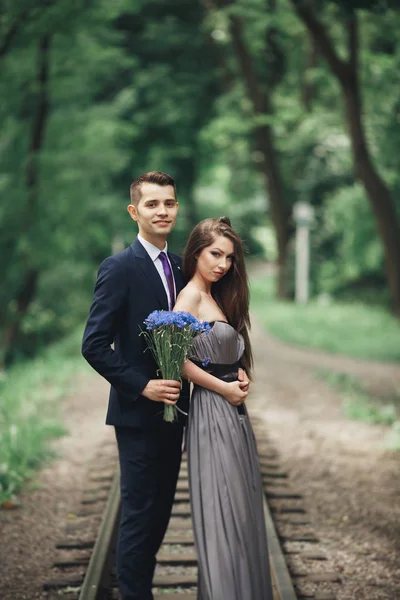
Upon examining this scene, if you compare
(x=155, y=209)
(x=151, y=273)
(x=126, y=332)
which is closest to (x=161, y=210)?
(x=155, y=209)

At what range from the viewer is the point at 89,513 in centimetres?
593

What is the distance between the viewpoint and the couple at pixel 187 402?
3.45m

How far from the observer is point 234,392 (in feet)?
11.6

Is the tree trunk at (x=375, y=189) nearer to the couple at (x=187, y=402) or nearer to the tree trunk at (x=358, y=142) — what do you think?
the tree trunk at (x=358, y=142)

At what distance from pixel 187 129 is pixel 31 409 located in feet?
60.0

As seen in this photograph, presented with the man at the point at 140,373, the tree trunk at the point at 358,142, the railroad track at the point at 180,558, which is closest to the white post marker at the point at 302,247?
the tree trunk at the point at 358,142

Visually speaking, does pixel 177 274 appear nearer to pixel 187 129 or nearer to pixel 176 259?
pixel 176 259

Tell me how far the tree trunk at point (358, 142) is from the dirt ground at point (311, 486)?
499 cm

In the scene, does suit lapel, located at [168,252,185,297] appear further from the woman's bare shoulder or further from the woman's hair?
the woman's bare shoulder

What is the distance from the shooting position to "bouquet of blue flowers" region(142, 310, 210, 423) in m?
3.26

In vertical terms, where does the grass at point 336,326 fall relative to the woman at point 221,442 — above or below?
above

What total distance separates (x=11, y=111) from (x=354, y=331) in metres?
10.4

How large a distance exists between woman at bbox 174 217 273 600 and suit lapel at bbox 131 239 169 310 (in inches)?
4.4

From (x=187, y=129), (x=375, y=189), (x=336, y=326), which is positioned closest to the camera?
(x=375, y=189)
